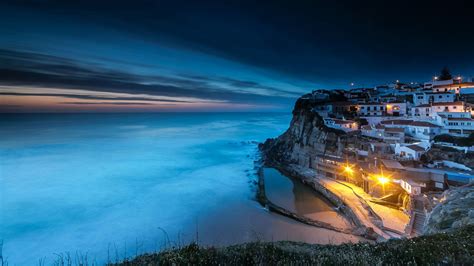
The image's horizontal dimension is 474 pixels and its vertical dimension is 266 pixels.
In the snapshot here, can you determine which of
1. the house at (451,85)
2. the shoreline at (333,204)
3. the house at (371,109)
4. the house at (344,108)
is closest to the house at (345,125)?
the house at (371,109)

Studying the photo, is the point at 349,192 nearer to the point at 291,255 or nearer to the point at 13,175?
the point at 291,255

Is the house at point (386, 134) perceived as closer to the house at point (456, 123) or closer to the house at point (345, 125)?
the house at point (345, 125)

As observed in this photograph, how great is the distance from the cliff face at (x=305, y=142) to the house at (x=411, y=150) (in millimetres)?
6075

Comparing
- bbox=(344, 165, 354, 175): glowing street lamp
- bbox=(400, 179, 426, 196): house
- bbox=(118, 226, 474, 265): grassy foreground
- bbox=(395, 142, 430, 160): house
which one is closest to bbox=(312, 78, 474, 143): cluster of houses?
bbox=(395, 142, 430, 160): house

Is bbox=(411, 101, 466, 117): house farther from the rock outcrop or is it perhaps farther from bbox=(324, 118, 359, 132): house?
the rock outcrop

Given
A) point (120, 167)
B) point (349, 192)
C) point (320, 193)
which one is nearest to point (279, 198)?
point (320, 193)

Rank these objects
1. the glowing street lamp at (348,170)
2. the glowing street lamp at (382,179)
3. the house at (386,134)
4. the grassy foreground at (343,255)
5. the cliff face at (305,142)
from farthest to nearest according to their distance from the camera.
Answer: the cliff face at (305,142) < the house at (386,134) < the glowing street lamp at (348,170) < the glowing street lamp at (382,179) < the grassy foreground at (343,255)

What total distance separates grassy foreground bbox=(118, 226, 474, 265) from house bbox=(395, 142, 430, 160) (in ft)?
68.5

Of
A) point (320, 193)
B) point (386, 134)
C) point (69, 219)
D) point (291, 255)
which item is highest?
point (386, 134)

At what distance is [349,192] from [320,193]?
2785 millimetres

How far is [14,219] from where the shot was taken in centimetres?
1967

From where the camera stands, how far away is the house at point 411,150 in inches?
914

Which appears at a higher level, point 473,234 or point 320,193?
point 473,234

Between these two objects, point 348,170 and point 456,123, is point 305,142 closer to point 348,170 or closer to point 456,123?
point 348,170
